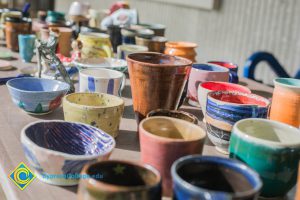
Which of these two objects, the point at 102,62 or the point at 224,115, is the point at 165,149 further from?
the point at 102,62

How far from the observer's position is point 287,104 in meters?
0.92

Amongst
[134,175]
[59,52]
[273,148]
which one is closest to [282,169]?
[273,148]

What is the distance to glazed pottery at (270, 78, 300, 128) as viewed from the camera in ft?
2.99

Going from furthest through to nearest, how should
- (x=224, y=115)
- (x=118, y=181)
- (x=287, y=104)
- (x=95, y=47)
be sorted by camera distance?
1. (x=95, y=47)
2. (x=287, y=104)
3. (x=224, y=115)
4. (x=118, y=181)

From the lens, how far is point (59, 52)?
1.63 m

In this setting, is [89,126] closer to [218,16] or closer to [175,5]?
[218,16]

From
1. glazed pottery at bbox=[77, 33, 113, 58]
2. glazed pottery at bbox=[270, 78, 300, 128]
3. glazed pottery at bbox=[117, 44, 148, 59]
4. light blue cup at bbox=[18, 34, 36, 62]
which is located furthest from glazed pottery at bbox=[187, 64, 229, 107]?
light blue cup at bbox=[18, 34, 36, 62]

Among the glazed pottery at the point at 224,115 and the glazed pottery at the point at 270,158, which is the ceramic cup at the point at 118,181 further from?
the glazed pottery at the point at 224,115

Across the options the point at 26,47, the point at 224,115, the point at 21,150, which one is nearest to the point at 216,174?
the point at 224,115

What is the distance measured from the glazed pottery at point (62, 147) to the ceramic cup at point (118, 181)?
0.09 m

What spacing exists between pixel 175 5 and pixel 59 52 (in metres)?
2.38

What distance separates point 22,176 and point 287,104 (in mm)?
585

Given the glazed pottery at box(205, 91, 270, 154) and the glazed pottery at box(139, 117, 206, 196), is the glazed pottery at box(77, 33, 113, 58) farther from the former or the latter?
the glazed pottery at box(139, 117, 206, 196)

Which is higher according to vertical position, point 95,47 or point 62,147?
point 95,47
